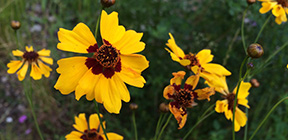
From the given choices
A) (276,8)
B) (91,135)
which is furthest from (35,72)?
(276,8)

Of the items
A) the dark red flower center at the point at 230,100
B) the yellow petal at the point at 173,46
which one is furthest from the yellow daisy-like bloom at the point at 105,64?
the dark red flower center at the point at 230,100

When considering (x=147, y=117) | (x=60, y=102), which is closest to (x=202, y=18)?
(x=147, y=117)

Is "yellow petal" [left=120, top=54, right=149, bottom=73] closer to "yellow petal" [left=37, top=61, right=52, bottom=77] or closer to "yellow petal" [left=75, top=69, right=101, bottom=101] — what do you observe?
"yellow petal" [left=75, top=69, right=101, bottom=101]

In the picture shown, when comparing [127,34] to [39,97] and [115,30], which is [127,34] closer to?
[115,30]

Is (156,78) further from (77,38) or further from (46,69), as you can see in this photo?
(77,38)

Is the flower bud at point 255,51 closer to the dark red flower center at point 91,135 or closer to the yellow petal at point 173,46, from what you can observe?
the yellow petal at point 173,46

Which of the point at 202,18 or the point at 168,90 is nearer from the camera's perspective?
the point at 168,90
